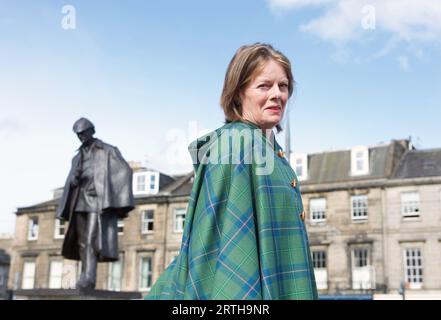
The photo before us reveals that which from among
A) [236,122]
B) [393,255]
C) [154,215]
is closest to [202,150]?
[236,122]

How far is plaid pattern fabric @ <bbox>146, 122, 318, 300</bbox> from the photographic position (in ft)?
6.76

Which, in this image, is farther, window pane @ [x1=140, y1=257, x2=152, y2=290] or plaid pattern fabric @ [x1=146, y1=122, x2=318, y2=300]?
window pane @ [x1=140, y1=257, x2=152, y2=290]

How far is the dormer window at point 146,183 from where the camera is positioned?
38781 millimetres

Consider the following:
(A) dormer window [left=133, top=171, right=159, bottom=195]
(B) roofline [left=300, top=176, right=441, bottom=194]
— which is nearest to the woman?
(B) roofline [left=300, top=176, right=441, bottom=194]

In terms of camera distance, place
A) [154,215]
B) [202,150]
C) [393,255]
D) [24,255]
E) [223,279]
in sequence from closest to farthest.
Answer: [223,279]
[202,150]
[393,255]
[154,215]
[24,255]

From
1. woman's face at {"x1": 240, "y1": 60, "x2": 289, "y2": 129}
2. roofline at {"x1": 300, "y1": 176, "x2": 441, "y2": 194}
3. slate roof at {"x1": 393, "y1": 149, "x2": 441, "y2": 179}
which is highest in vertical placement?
slate roof at {"x1": 393, "y1": 149, "x2": 441, "y2": 179}

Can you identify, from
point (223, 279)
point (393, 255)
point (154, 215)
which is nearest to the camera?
point (223, 279)

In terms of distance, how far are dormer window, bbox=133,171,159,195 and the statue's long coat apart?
28.8m

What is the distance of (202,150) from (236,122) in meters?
0.18

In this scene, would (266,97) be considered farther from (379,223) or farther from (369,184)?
(369,184)

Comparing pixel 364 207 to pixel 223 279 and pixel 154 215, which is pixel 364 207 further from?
pixel 223 279

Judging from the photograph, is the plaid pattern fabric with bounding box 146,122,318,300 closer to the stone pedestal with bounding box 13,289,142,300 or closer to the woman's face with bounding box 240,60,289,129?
the woman's face with bounding box 240,60,289,129

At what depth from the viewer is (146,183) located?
3912cm
